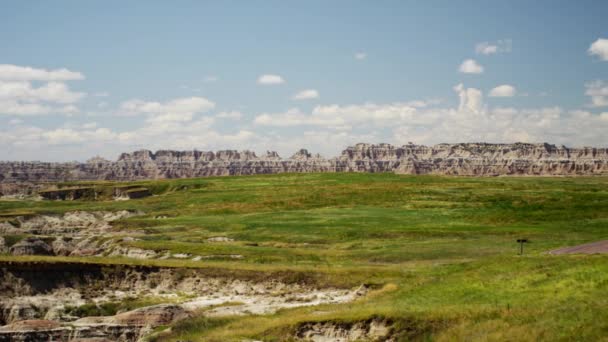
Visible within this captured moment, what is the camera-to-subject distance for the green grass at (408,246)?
89.6 feet

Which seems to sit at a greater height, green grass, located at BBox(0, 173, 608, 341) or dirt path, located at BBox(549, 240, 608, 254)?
dirt path, located at BBox(549, 240, 608, 254)

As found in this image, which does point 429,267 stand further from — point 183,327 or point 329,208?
point 329,208

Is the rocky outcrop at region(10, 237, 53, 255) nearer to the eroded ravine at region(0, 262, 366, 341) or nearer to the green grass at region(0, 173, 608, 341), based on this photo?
the green grass at region(0, 173, 608, 341)

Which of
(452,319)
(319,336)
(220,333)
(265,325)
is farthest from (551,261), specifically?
(220,333)

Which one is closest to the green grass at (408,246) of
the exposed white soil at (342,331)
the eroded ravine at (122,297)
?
the exposed white soil at (342,331)

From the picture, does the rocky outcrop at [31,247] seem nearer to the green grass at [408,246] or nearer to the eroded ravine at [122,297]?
the green grass at [408,246]

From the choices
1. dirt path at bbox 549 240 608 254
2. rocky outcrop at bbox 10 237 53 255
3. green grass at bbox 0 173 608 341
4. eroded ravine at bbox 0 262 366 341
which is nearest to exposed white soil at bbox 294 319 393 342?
green grass at bbox 0 173 608 341

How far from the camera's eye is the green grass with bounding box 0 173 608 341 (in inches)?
1075

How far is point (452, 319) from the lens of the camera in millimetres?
27234

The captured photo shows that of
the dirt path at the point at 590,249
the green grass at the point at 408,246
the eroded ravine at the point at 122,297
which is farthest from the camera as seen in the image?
the dirt path at the point at 590,249

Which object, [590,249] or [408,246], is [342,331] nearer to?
[590,249]

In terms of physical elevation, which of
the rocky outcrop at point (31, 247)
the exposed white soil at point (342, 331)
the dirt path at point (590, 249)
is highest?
the dirt path at point (590, 249)

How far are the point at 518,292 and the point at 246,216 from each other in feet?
229

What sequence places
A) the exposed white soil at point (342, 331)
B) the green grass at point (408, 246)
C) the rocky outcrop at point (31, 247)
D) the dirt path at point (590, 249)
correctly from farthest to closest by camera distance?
the rocky outcrop at point (31, 247) → the dirt path at point (590, 249) → the exposed white soil at point (342, 331) → the green grass at point (408, 246)
